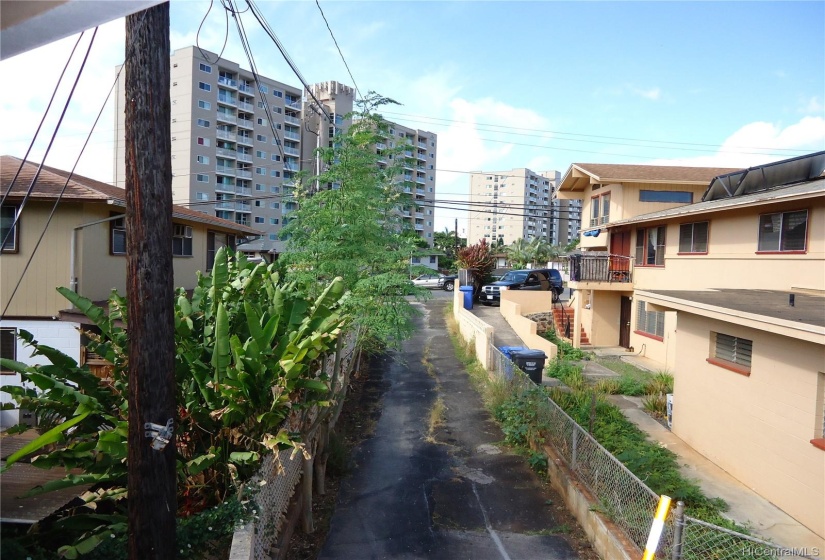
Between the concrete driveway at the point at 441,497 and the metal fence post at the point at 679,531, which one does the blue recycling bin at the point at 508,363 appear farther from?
the metal fence post at the point at 679,531

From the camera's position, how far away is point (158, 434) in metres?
3.74

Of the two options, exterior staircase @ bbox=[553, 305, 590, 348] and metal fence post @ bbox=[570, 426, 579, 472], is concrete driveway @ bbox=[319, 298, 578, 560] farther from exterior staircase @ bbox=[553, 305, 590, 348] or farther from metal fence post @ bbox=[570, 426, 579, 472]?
exterior staircase @ bbox=[553, 305, 590, 348]

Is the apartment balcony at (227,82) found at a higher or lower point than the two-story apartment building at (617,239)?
higher

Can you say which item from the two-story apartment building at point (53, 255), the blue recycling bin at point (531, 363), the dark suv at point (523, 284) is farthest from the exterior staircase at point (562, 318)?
the two-story apartment building at point (53, 255)

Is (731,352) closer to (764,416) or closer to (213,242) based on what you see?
(764,416)

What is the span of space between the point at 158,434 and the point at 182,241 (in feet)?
43.4

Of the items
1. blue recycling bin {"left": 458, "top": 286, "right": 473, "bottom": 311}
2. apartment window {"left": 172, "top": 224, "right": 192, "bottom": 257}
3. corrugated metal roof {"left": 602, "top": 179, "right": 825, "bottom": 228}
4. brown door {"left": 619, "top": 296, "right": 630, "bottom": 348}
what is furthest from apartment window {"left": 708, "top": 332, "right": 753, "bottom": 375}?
blue recycling bin {"left": 458, "top": 286, "right": 473, "bottom": 311}

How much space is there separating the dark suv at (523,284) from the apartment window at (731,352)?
64.4ft

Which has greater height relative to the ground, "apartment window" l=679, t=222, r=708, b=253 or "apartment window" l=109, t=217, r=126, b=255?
"apartment window" l=679, t=222, r=708, b=253

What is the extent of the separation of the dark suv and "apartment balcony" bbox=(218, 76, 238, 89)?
42671 mm

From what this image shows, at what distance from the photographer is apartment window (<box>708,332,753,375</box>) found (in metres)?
8.87

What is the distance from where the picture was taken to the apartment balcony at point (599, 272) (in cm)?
2084

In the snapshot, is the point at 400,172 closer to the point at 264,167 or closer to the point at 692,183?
the point at 692,183

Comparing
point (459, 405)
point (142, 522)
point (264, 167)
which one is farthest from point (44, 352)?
point (264, 167)
